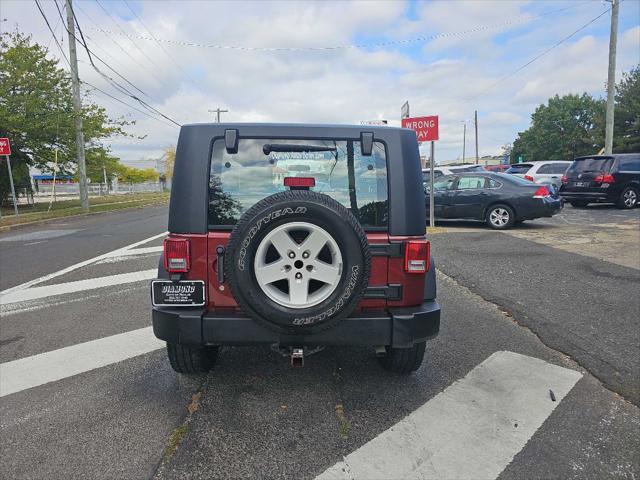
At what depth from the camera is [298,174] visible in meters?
3.04

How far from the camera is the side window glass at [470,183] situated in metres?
11.8

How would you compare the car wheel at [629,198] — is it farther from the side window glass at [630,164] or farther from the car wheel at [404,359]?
the car wheel at [404,359]

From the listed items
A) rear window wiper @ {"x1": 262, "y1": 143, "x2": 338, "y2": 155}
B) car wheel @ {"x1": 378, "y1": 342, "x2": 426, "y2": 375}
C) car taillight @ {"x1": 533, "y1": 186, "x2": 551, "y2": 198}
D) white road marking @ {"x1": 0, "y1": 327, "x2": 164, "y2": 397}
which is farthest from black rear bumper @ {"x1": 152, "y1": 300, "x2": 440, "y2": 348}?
car taillight @ {"x1": 533, "y1": 186, "x2": 551, "y2": 198}

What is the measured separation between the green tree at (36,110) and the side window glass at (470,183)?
723 inches

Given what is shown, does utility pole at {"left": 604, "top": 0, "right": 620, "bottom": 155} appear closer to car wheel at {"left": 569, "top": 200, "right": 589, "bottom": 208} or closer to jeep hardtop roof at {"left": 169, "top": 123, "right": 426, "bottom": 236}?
car wheel at {"left": 569, "top": 200, "right": 589, "bottom": 208}

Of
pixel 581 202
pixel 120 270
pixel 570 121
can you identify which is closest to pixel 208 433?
pixel 120 270

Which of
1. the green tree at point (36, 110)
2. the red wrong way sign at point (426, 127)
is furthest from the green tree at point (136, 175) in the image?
the red wrong way sign at point (426, 127)

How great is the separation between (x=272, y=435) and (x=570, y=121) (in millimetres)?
78875

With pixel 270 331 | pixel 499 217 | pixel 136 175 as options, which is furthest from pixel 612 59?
pixel 136 175

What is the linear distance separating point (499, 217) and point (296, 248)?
1014 centimetres

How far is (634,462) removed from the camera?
8.03ft

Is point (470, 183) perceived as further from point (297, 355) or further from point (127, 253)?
point (297, 355)

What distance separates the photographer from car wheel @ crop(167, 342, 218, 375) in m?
3.25

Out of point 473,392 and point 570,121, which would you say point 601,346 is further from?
point 570,121
